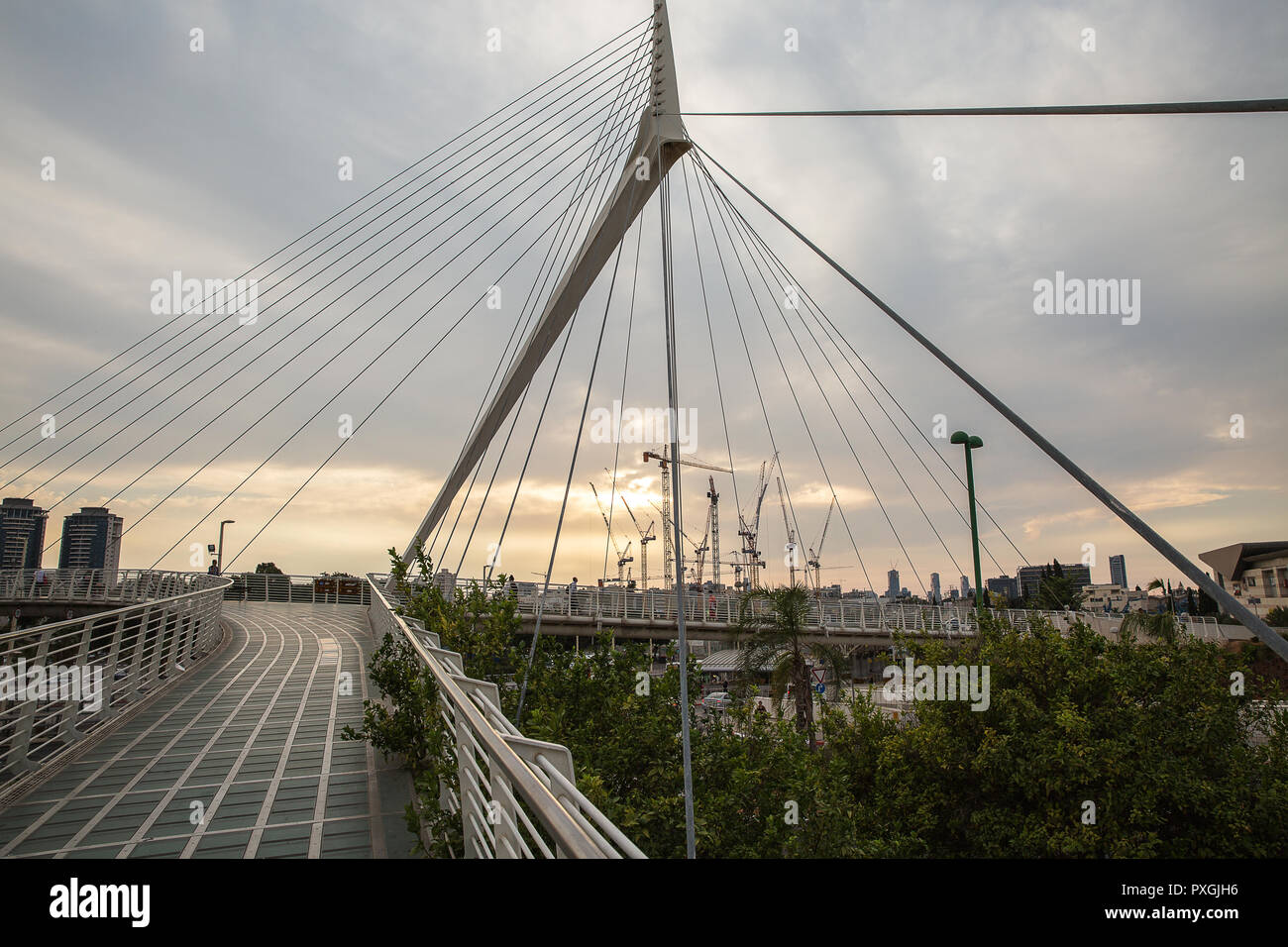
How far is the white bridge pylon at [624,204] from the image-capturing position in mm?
9930

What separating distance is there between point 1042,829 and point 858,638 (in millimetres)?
25488

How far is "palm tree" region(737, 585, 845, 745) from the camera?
70.2 feet

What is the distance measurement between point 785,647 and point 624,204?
1542 cm

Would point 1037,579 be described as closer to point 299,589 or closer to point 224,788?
point 299,589

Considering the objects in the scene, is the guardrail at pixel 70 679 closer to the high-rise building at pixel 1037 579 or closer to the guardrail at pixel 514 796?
the guardrail at pixel 514 796

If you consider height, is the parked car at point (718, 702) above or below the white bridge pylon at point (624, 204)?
below

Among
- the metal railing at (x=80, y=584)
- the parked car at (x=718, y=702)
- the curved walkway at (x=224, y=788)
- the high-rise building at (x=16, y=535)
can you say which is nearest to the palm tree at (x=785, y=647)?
the parked car at (x=718, y=702)

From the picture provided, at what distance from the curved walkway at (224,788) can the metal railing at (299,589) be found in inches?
1105

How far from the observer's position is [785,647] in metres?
21.9
